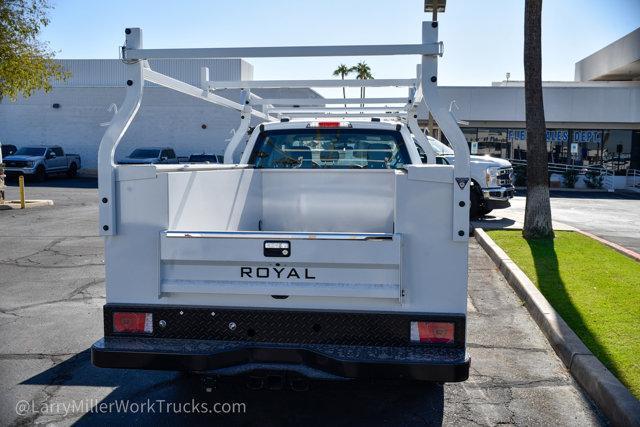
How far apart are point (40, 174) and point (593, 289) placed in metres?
29.2

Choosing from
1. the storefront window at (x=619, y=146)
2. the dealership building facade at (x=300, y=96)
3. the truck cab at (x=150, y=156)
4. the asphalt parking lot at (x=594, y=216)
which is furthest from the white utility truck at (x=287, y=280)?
the storefront window at (x=619, y=146)

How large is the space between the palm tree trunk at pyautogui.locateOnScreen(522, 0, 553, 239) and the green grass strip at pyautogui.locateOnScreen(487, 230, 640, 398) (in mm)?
434

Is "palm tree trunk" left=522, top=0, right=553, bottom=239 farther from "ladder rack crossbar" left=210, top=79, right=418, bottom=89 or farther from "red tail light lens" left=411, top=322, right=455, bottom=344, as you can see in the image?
"red tail light lens" left=411, top=322, right=455, bottom=344

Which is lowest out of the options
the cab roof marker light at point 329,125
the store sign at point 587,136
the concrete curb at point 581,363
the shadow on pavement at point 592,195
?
the concrete curb at point 581,363

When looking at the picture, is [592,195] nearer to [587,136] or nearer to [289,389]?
[587,136]

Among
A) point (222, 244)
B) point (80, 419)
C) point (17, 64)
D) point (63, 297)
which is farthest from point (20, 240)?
point (222, 244)

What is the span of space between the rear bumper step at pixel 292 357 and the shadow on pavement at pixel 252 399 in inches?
15.8

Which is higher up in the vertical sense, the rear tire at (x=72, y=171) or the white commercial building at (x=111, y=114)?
the white commercial building at (x=111, y=114)

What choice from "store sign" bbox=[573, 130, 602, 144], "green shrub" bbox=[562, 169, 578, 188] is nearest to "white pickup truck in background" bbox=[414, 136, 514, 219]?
"green shrub" bbox=[562, 169, 578, 188]

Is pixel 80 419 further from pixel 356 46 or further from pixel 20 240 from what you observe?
pixel 20 240

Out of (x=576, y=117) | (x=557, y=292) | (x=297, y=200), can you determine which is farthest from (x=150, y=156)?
(x=297, y=200)

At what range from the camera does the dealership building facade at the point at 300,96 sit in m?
32.1

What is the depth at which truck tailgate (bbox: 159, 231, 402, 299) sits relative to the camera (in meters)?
4.01

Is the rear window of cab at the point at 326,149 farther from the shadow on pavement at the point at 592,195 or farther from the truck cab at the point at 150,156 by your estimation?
the truck cab at the point at 150,156
